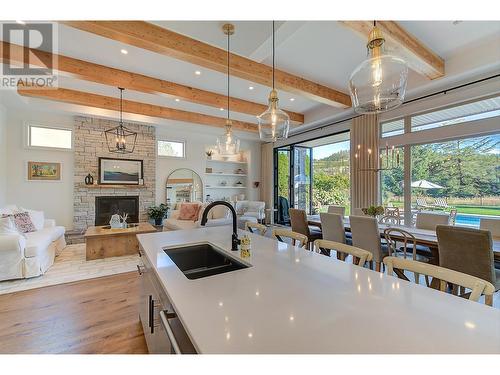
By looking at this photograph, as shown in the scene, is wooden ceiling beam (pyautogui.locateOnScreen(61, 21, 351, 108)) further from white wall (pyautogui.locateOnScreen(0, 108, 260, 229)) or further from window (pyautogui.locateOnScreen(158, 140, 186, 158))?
window (pyautogui.locateOnScreen(158, 140, 186, 158))

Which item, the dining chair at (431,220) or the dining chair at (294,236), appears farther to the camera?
the dining chair at (431,220)

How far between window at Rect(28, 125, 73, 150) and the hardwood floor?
4.18m

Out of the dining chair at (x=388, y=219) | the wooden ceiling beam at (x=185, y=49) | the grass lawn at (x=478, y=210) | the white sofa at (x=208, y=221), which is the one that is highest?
the wooden ceiling beam at (x=185, y=49)

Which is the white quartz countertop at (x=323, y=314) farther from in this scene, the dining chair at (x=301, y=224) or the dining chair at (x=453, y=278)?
the dining chair at (x=301, y=224)

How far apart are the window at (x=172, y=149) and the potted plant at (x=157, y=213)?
1.63m

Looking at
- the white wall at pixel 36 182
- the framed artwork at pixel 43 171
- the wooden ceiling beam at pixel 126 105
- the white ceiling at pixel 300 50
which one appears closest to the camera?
the white ceiling at pixel 300 50

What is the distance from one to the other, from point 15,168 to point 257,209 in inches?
239

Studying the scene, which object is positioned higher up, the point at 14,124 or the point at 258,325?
the point at 14,124

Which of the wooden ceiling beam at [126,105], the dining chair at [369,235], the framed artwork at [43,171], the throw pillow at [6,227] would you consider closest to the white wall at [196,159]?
the wooden ceiling beam at [126,105]

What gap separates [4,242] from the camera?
3.04m

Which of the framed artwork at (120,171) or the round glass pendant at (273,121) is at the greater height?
the round glass pendant at (273,121)

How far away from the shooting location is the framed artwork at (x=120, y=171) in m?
6.22
